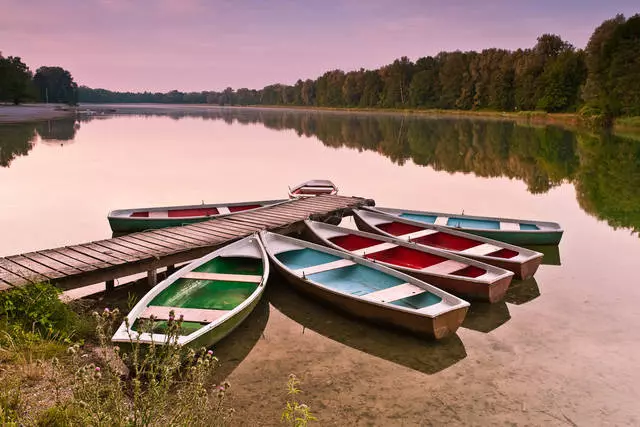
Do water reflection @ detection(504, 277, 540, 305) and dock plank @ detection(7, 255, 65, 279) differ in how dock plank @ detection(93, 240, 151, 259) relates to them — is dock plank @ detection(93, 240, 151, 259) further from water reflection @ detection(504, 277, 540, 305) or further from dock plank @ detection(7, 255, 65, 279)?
water reflection @ detection(504, 277, 540, 305)

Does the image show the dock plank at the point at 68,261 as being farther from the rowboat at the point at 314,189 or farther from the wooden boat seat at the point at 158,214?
the rowboat at the point at 314,189

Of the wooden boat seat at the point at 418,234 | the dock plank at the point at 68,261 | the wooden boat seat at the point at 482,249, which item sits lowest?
the wooden boat seat at the point at 482,249

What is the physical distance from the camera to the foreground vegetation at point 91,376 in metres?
3.43

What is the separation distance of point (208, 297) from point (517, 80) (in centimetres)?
8704

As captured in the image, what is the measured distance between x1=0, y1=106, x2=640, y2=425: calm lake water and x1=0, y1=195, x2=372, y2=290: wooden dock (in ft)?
5.99

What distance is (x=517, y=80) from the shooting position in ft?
274

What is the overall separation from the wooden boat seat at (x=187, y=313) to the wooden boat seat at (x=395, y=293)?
231 centimetres

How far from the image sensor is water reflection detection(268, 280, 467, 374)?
6.72 metres

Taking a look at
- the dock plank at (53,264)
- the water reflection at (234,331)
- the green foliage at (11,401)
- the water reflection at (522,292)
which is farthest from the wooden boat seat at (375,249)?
the green foliage at (11,401)

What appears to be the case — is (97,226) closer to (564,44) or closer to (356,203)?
(356,203)

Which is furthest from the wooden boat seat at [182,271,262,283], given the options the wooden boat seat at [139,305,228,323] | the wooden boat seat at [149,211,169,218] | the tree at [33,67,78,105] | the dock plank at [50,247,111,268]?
the tree at [33,67,78,105]

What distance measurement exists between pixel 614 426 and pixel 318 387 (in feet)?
10.8

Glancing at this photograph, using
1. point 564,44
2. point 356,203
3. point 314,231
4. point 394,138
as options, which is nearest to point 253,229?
point 314,231

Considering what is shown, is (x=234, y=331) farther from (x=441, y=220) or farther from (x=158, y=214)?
(x=441, y=220)
